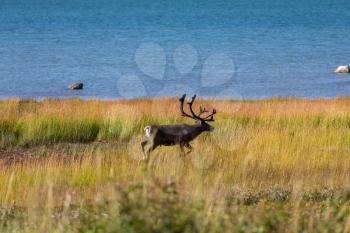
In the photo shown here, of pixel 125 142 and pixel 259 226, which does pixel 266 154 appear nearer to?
pixel 125 142

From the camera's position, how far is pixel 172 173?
1090 centimetres

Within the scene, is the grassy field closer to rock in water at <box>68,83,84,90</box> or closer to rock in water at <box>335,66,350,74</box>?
rock in water at <box>68,83,84,90</box>

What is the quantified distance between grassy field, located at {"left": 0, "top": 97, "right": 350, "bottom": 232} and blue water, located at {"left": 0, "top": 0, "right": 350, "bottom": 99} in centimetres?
2032

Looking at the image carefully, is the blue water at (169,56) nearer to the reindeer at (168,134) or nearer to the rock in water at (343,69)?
the rock in water at (343,69)

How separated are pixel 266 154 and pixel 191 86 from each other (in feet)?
99.6

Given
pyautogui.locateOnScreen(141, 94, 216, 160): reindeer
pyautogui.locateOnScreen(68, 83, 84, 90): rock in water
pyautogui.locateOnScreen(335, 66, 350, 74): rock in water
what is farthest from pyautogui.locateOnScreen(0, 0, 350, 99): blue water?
pyautogui.locateOnScreen(141, 94, 216, 160): reindeer

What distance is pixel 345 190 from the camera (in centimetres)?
1066

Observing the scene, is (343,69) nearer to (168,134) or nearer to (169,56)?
(169,56)

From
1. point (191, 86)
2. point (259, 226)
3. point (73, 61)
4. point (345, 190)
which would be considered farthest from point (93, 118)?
point (73, 61)

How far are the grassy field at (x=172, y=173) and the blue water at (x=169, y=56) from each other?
20317mm

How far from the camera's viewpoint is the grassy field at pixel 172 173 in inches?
264

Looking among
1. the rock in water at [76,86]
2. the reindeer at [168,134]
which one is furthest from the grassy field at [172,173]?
the rock in water at [76,86]

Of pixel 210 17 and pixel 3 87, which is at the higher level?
pixel 210 17

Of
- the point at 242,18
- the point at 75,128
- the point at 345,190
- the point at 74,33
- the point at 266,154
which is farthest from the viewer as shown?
the point at 242,18
